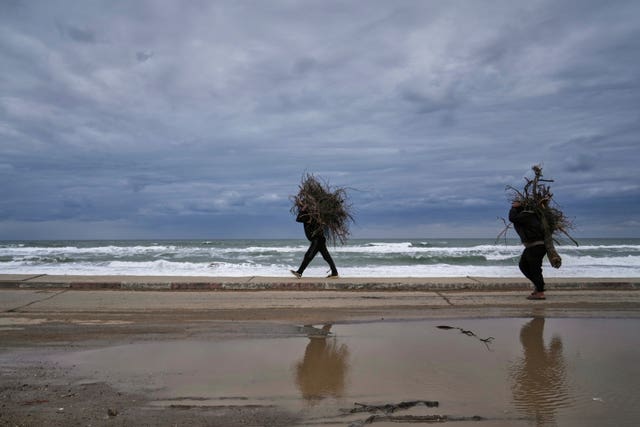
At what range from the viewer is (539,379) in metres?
3.79

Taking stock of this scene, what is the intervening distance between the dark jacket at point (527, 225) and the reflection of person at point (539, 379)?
3420mm

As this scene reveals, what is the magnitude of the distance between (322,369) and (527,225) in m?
5.72

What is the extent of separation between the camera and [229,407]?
319 centimetres

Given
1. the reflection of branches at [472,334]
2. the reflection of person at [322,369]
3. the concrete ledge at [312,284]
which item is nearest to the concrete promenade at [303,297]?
the concrete ledge at [312,284]

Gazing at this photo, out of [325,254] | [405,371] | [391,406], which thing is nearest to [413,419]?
[391,406]

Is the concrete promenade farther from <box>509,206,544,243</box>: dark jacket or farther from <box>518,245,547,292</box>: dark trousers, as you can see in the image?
<box>509,206,544,243</box>: dark jacket

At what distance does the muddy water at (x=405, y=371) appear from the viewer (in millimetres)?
3203

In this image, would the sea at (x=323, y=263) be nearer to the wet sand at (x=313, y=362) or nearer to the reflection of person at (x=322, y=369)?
the wet sand at (x=313, y=362)

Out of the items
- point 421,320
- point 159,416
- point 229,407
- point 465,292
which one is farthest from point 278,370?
point 465,292

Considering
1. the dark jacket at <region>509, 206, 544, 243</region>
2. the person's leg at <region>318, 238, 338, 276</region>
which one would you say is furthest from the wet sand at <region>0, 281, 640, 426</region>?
the person's leg at <region>318, 238, 338, 276</region>

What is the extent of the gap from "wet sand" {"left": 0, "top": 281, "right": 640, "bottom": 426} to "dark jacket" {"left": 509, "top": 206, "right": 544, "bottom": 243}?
48.3 inches

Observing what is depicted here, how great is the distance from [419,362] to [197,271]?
457 inches

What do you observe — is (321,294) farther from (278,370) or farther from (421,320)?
(278,370)

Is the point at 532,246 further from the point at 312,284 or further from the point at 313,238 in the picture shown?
the point at 313,238
